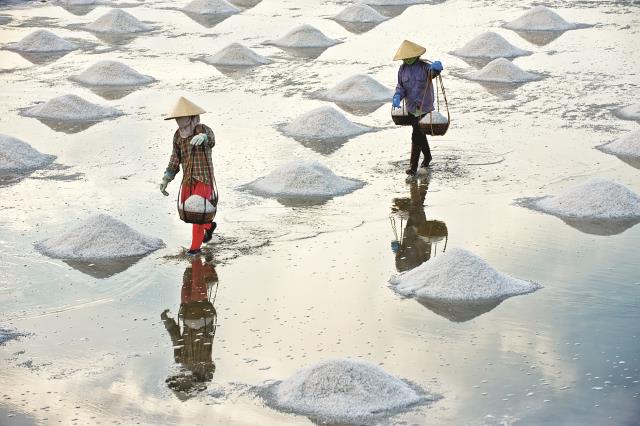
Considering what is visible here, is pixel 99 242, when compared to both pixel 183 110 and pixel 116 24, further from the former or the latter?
pixel 116 24

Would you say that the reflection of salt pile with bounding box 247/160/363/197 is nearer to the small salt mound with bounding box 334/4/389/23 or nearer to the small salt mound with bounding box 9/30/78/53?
the small salt mound with bounding box 9/30/78/53

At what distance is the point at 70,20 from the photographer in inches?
706

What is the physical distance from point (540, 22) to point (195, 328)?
11.4 metres

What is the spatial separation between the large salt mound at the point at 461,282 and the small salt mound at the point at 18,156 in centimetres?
398

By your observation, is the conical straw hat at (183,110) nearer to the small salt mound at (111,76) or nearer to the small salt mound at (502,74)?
the small salt mound at (111,76)

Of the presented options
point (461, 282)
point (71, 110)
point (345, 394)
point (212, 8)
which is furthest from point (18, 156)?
point (212, 8)

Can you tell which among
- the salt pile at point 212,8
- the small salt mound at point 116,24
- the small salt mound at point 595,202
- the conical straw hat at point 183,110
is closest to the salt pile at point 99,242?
the conical straw hat at point 183,110

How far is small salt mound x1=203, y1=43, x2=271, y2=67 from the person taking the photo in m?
14.2

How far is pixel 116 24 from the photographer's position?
17.0 meters

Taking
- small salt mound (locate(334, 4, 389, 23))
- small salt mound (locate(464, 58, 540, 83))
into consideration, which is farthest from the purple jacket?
small salt mound (locate(334, 4, 389, 23))

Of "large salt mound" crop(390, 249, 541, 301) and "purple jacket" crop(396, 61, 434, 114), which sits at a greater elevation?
"purple jacket" crop(396, 61, 434, 114)

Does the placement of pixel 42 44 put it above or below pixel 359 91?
below

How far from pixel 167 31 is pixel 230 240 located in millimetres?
9814

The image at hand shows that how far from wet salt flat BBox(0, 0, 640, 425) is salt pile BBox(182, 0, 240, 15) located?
5285 millimetres
